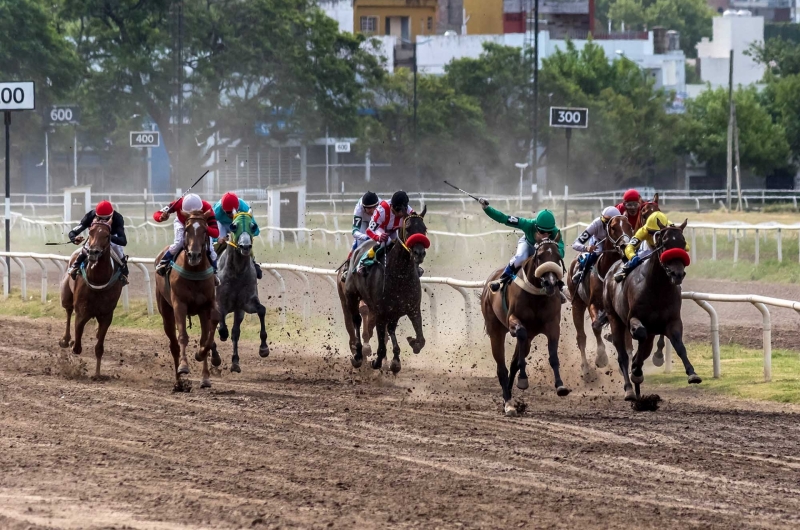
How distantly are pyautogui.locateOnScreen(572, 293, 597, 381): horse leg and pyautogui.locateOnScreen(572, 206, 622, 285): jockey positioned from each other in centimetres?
27

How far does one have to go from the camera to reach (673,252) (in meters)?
10.2

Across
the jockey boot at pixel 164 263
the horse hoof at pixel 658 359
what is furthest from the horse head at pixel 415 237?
the horse hoof at pixel 658 359

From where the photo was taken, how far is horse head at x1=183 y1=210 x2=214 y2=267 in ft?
38.2

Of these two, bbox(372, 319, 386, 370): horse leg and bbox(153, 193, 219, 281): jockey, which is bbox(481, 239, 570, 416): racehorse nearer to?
bbox(372, 319, 386, 370): horse leg

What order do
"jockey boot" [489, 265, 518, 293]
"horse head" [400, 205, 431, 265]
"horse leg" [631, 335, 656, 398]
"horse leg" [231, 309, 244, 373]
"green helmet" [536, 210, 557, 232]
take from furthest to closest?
"horse leg" [231, 309, 244, 373], "horse head" [400, 205, 431, 265], "horse leg" [631, 335, 656, 398], "jockey boot" [489, 265, 518, 293], "green helmet" [536, 210, 557, 232]

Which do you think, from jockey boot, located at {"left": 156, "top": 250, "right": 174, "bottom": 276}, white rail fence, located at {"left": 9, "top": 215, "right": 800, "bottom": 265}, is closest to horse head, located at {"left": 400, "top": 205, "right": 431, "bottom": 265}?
jockey boot, located at {"left": 156, "top": 250, "right": 174, "bottom": 276}

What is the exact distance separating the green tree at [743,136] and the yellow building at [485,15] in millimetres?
16623

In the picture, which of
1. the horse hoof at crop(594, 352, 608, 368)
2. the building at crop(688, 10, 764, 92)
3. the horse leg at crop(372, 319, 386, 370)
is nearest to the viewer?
the horse leg at crop(372, 319, 386, 370)

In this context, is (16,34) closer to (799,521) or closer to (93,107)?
(93,107)

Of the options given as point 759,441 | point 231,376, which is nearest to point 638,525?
point 759,441

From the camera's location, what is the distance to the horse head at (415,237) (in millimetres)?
11602

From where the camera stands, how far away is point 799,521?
656 cm

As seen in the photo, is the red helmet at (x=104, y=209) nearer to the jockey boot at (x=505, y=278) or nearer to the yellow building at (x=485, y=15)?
the jockey boot at (x=505, y=278)

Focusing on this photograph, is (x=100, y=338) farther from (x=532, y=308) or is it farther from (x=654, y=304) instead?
(x=654, y=304)
